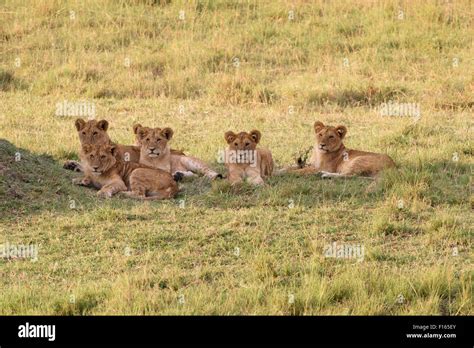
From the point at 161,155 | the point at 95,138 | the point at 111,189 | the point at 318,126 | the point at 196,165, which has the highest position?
the point at 318,126

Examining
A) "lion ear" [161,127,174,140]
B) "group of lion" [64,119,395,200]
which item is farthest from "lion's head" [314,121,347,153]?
"lion ear" [161,127,174,140]

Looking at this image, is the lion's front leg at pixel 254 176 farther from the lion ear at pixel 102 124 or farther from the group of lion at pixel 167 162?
the lion ear at pixel 102 124

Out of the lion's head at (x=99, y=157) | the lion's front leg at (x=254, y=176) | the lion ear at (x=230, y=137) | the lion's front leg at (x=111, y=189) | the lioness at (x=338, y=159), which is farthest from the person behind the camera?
the lioness at (x=338, y=159)

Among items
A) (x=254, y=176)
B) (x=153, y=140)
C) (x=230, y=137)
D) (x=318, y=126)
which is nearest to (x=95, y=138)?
(x=153, y=140)

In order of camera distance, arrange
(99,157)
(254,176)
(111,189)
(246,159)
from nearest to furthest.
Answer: (111,189) < (99,157) < (254,176) < (246,159)

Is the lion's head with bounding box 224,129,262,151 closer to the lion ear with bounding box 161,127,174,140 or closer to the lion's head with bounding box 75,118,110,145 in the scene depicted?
the lion ear with bounding box 161,127,174,140

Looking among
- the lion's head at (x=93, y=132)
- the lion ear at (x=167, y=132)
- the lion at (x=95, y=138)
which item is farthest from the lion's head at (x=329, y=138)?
the lion's head at (x=93, y=132)

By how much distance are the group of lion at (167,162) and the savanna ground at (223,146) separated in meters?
0.21

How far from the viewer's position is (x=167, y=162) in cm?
1111

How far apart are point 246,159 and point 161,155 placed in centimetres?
79

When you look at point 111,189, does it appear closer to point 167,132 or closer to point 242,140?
point 167,132

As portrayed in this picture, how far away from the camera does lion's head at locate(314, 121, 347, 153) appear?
37.5 ft

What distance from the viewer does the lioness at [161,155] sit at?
11.0 m

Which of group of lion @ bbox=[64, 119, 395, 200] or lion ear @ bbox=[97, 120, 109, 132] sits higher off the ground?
lion ear @ bbox=[97, 120, 109, 132]
